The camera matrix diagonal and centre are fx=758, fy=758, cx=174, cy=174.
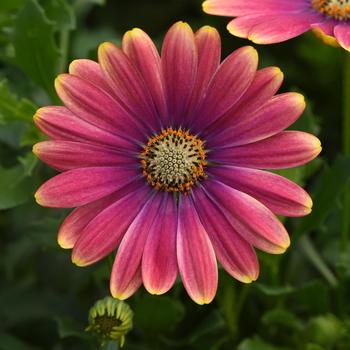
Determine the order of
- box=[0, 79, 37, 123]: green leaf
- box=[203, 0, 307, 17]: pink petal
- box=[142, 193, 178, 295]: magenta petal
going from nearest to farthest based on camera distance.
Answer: box=[142, 193, 178, 295]: magenta petal → box=[203, 0, 307, 17]: pink petal → box=[0, 79, 37, 123]: green leaf

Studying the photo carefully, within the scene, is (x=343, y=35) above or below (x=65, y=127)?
above

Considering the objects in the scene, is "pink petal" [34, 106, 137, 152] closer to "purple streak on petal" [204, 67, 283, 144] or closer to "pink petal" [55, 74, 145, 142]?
"pink petal" [55, 74, 145, 142]

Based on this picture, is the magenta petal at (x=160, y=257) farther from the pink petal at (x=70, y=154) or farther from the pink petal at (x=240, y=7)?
the pink petal at (x=240, y=7)

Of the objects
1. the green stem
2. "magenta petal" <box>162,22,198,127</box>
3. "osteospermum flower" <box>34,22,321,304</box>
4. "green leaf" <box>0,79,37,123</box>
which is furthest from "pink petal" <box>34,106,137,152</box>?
the green stem

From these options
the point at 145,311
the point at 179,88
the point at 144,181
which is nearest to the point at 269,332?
the point at 145,311

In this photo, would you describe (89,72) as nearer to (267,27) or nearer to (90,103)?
(90,103)

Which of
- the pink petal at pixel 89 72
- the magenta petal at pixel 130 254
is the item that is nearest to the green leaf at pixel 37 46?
the pink petal at pixel 89 72

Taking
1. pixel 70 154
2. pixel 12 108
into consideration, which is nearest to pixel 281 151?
pixel 70 154
